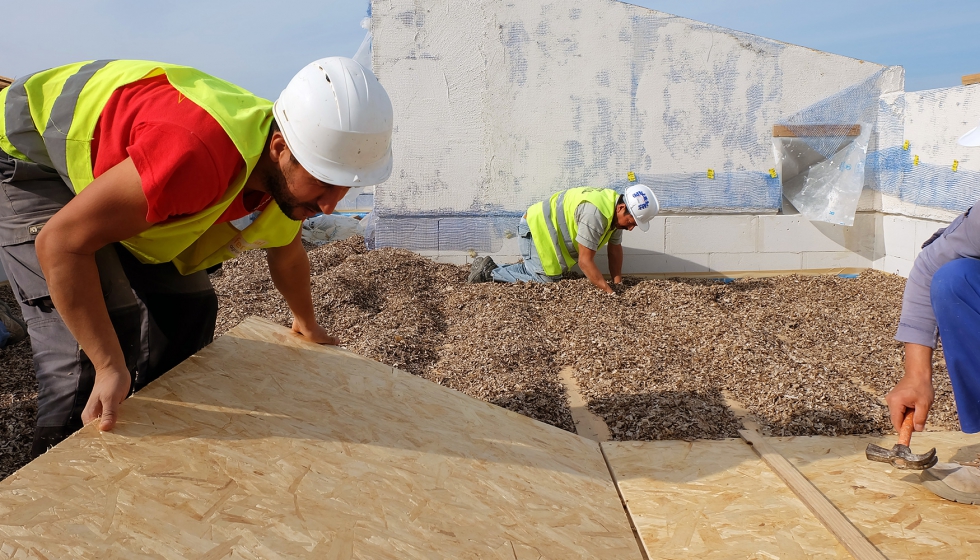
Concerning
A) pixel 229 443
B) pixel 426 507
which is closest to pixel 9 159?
pixel 229 443

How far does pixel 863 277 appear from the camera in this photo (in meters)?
7.46

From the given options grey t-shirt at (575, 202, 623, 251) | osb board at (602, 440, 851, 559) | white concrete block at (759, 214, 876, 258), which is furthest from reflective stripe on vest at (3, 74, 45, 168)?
white concrete block at (759, 214, 876, 258)

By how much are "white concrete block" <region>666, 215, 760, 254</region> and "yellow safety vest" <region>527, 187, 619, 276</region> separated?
1.31 m

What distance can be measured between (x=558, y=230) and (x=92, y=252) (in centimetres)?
531

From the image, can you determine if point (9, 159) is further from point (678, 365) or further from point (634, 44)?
point (634, 44)

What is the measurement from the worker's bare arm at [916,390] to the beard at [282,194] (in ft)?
7.23

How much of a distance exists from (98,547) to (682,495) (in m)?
2.00

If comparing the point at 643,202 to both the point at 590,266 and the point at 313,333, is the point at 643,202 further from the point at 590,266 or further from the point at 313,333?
the point at 313,333

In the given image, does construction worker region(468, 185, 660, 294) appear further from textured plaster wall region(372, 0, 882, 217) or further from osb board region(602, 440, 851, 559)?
osb board region(602, 440, 851, 559)

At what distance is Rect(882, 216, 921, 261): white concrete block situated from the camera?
7266mm

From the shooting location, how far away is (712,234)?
25.5 ft

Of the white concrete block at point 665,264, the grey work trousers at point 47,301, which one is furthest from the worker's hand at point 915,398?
the white concrete block at point 665,264

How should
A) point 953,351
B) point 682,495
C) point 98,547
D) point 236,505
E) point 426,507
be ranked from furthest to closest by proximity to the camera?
point 682,495 → point 953,351 → point 426,507 → point 236,505 → point 98,547

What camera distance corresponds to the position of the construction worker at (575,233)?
21.3 feet
